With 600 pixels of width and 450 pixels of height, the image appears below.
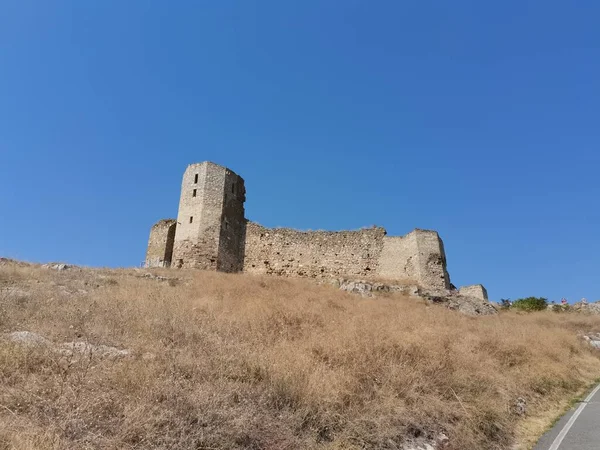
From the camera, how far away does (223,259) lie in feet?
70.6

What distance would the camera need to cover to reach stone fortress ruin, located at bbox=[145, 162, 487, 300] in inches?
832

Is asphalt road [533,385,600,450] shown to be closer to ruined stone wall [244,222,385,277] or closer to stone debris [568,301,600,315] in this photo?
ruined stone wall [244,222,385,277]

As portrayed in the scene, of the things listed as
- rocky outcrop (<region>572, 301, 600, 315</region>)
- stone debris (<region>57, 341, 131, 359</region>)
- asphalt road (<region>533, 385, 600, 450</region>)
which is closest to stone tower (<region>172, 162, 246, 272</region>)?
stone debris (<region>57, 341, 131, 359</region>)

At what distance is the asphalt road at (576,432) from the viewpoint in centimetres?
570

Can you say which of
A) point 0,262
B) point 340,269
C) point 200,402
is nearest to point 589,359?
point 340,269

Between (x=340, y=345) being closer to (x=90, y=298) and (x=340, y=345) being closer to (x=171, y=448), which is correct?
(x=171, y=448)

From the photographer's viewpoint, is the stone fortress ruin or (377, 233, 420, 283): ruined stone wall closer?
the stone fortress ruin

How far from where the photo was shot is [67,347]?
5.23 metres

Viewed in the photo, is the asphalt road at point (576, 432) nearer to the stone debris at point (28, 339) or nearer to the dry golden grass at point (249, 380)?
the dry golden grass at point (249, 380)

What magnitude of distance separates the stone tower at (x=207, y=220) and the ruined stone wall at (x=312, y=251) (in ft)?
5.24

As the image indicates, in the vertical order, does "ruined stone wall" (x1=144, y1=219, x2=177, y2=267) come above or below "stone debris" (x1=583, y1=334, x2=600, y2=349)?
above

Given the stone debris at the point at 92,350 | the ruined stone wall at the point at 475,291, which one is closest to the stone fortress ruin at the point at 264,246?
the ruined stone wall at the point at 475,291

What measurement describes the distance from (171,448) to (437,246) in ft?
69.7

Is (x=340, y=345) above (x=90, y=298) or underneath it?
underneath
